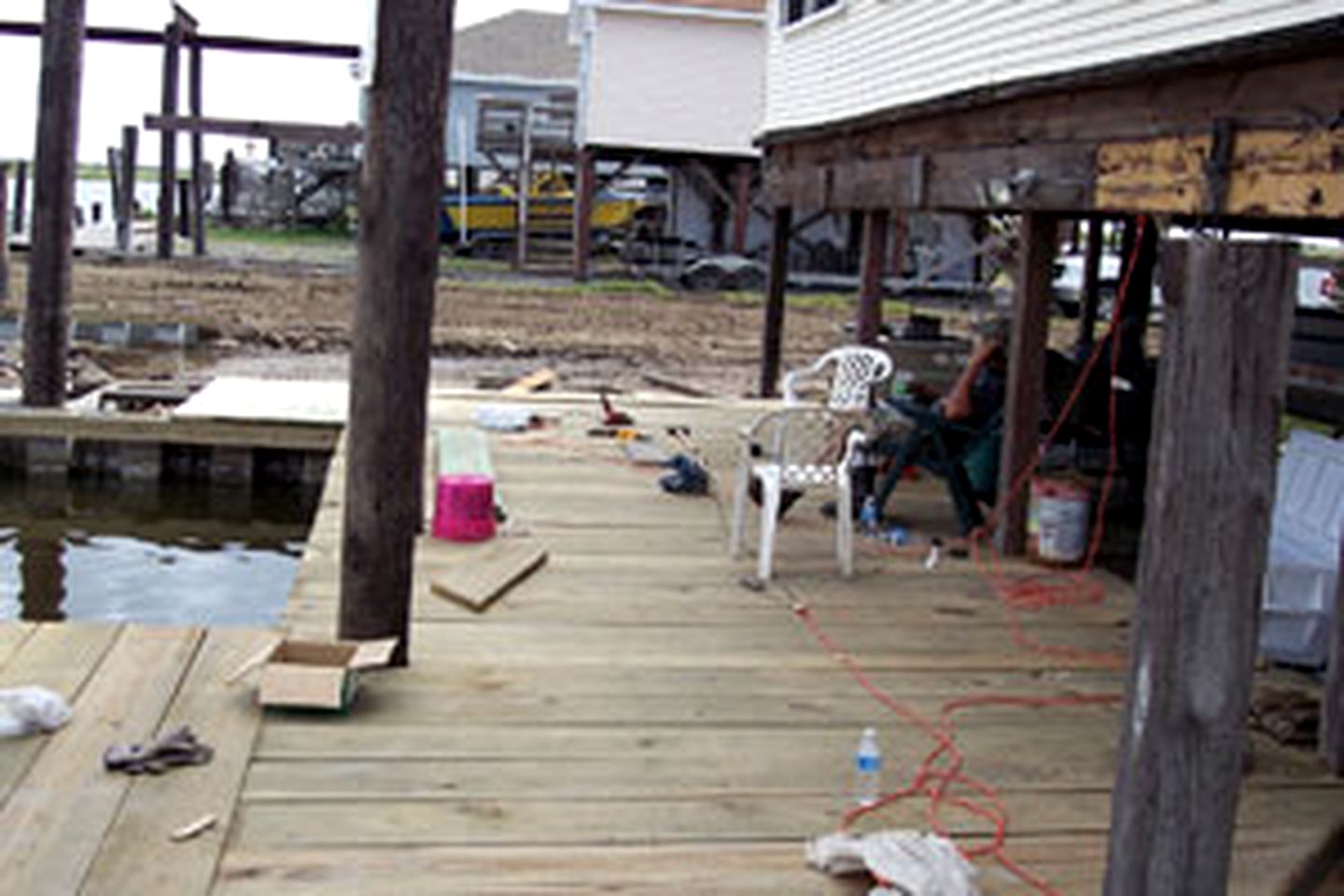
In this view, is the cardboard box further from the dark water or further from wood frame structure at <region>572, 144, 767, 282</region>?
wood frame structure at <region>572, 144, 767, 282</region>

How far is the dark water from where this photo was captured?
9680 mm

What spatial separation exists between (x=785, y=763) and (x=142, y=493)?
8.01m

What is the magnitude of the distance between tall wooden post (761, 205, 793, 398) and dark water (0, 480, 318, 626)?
4504mm

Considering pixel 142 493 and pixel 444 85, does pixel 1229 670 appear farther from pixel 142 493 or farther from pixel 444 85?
pixel 142 493

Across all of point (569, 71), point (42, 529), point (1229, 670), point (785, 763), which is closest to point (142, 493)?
point (42, 529)

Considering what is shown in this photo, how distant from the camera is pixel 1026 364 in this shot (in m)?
8.09

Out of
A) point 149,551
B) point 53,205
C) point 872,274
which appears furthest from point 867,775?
point 53,205

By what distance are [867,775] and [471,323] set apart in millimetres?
17466

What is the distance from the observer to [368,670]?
5.53 meters

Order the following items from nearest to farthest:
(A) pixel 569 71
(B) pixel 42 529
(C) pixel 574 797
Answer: (C) pixel 574 797 < (B) pixel 42 529 < (A) pixel 569 71

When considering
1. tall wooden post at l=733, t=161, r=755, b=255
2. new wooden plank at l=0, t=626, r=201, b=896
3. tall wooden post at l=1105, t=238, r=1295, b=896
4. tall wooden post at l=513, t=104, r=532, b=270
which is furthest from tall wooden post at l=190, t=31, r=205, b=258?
tall wooden post at l=1105, t=238, r=1295, b=896

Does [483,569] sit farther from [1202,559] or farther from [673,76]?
[673,76]

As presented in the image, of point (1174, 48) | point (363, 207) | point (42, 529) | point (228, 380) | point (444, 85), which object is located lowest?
point (42, 529)

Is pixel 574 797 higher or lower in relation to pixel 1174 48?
lower
